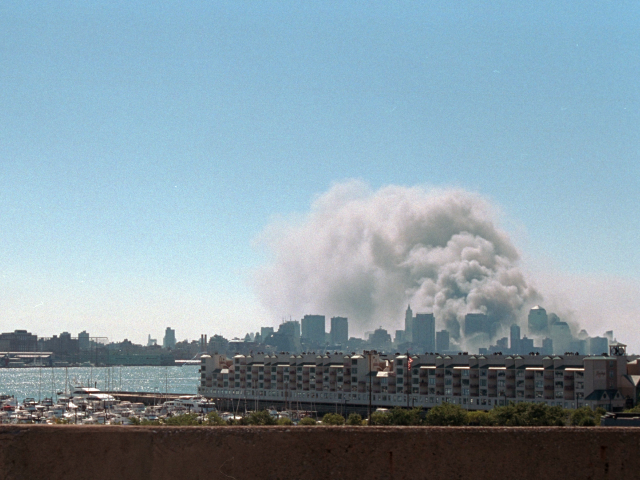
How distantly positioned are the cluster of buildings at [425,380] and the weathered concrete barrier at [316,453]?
6471 centimetres

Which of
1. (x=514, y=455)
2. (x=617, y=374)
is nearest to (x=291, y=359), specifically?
(x=617, y=374)

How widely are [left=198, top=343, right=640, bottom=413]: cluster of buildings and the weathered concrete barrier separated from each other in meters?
64.7

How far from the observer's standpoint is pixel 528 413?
60.0 metres

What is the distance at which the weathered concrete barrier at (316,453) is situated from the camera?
307 inches

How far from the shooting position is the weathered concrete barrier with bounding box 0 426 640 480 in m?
7.80

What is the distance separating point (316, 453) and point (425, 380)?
277 feet

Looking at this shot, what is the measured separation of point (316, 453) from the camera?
26.2ft

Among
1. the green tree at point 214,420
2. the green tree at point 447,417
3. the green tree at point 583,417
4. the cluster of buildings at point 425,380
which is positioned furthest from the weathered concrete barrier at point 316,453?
the cluster of buildings at point 425,380

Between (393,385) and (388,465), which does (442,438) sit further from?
Answer: (393,385)

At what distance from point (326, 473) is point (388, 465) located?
0.63 meters

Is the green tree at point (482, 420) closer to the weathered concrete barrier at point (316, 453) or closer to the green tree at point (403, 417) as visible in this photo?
the green tree at point (403, 417)

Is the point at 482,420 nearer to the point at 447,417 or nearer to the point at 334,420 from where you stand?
the point at 447,417

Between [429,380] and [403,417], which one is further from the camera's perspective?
[429,380]

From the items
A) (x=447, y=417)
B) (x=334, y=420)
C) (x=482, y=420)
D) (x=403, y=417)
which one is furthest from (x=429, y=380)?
(x=447, y=417)
